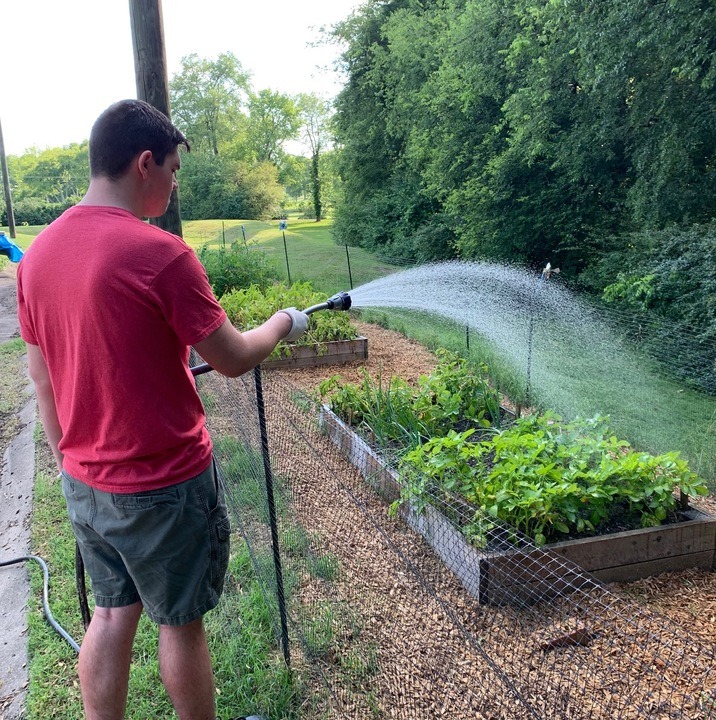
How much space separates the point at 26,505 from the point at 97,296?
3.45 meters

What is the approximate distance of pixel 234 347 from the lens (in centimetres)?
162

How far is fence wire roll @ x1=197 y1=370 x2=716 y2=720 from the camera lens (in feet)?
6.97

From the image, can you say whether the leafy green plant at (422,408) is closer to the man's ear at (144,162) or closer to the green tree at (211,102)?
the man's ear at (144,162)

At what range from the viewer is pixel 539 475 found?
3.05 m

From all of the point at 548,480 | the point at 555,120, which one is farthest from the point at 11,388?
the point at 555,120

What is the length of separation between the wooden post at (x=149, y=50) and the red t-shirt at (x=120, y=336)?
3337mm

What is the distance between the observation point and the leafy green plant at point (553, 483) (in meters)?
2.95

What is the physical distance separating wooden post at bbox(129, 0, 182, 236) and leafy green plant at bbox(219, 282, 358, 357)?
274 cm

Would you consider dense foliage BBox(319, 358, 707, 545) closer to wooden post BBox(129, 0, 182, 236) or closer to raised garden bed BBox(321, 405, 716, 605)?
raised garden bed BBox(321, 405, 716, 605)

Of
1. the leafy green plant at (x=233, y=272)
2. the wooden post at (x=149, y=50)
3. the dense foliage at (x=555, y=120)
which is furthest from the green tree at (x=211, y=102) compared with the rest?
the wooden post at (x=149, y=50)

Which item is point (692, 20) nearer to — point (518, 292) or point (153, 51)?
point (518, 292)

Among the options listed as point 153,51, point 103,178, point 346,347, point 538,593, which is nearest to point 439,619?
point 538,593

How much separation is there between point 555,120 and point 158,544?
33.3 feet

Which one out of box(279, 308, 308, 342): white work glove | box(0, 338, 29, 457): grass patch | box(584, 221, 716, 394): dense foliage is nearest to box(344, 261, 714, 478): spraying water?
box(584, 221, 716, 394): dense foliage
